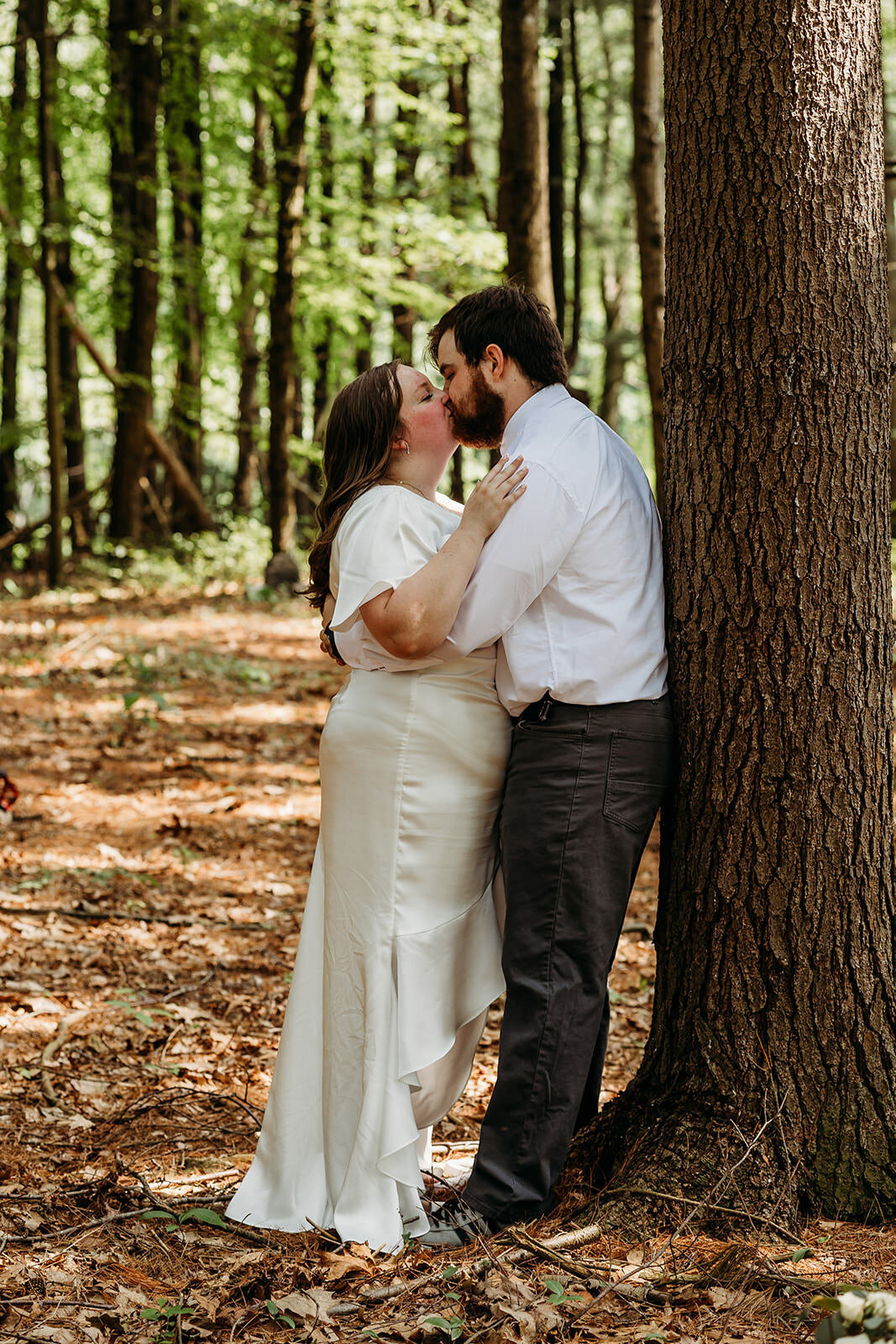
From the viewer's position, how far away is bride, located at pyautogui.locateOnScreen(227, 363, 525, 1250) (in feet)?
10.8

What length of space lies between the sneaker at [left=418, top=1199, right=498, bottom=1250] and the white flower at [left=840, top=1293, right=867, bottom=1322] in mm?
1270

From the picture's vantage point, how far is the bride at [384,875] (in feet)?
10.8

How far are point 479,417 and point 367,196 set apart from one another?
553 inches

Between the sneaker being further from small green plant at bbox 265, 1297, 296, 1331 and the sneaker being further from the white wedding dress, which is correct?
small green plant at bbox 265, 1297, 296, 1331

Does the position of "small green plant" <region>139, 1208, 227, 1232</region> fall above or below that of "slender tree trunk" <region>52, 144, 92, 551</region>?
below

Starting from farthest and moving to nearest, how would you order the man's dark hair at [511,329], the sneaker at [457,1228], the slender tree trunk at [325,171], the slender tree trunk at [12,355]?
the slender tree trunk at [12,355] → the slender tree trunk at [325,171] → the man's dark hair at [511,329] → the sneaker at [457,1228]

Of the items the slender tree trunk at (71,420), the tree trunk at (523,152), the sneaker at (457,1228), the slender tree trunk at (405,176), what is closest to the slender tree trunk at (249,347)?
the slender tree trunk at (405,176)

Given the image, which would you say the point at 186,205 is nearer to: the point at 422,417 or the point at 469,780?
the point at 422,417

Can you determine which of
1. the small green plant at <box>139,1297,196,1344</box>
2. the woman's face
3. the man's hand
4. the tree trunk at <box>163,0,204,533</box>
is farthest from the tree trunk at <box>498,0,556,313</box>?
the small green plant at <box>139,1297,196,1344</box>

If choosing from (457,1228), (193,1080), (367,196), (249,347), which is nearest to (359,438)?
(457,1228)

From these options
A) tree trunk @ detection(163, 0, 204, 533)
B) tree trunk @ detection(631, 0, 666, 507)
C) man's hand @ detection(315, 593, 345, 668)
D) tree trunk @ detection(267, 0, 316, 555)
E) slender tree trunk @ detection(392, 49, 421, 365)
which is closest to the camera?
man's hand @ detection(315, 593, 345, 668)

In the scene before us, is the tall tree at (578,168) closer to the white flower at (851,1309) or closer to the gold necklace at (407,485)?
the gold necklace at (407,485)

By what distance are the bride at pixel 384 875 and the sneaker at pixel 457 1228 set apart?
72 millimetres

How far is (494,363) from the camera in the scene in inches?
134
